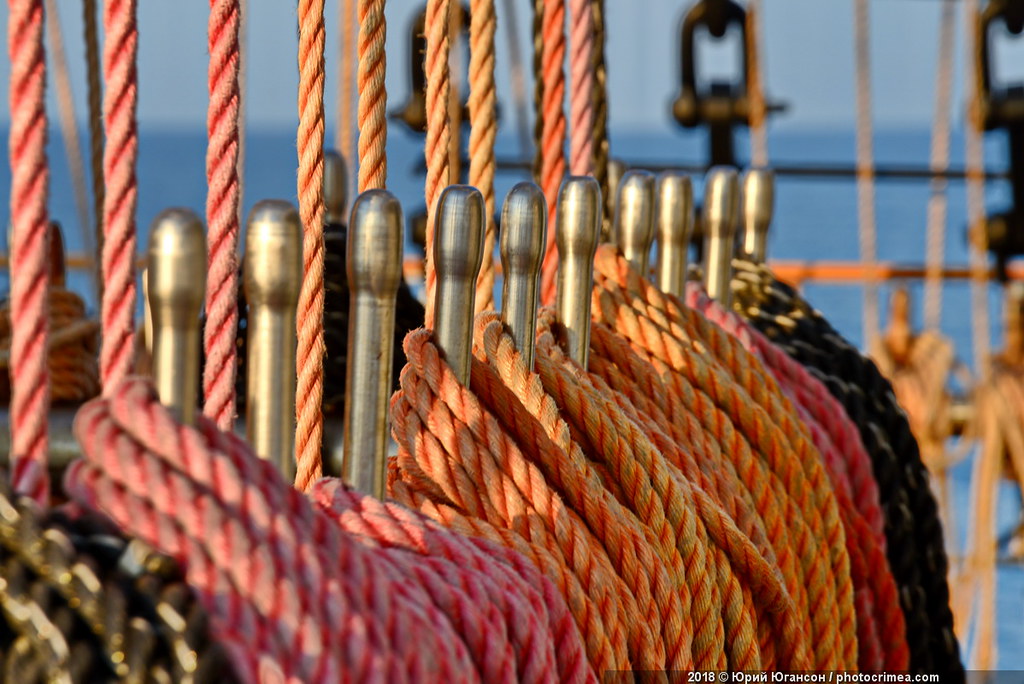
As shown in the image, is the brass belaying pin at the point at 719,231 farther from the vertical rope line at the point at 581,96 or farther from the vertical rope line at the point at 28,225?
the vertical rope line at the point at 28,225

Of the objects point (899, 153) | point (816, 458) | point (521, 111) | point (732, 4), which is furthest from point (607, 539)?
point (899, 153)

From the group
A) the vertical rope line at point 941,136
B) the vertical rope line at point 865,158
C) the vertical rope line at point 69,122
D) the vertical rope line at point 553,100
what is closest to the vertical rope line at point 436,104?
the vertical rope line at point 553,100

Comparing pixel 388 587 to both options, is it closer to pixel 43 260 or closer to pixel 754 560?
pixel 43 260

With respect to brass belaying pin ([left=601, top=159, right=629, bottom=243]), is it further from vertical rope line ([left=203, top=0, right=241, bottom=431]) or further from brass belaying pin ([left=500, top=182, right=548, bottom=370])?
vertical rope line ([left=203, top=0, right=241, bottom=431])

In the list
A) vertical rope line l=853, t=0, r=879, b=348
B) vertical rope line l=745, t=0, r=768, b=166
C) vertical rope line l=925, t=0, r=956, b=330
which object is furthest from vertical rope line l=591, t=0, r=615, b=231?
vertical rope line l=925, t=0, r=956, b=330

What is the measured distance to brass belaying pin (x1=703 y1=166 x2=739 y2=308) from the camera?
88cm

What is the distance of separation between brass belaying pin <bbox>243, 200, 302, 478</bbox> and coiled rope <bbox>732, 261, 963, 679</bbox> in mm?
486

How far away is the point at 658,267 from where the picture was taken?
82 centimetres

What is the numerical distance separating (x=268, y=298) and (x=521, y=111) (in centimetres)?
197

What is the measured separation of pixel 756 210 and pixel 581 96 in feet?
0.66

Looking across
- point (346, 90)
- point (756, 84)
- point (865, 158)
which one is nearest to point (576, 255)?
point (346, 90)

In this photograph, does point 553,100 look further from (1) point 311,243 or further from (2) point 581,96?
(1) point 311,243

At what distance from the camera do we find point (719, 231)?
2.90 feet

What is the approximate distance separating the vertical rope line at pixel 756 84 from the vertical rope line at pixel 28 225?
191 centimetres
